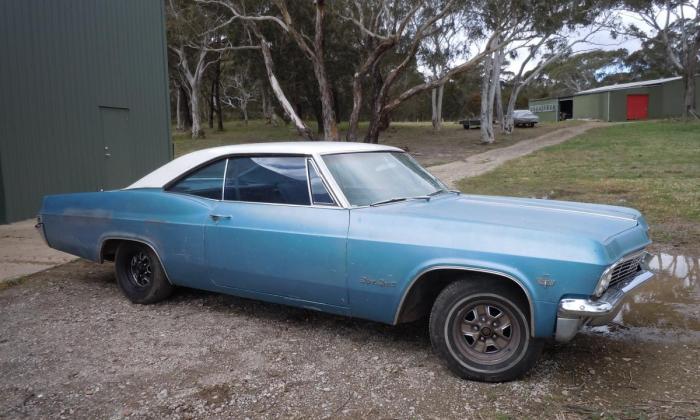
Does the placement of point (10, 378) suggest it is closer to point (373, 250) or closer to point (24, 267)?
point (373, 250)

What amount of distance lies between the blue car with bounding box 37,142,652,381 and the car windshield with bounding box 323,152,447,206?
0.01 meters

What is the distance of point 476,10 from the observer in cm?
2498

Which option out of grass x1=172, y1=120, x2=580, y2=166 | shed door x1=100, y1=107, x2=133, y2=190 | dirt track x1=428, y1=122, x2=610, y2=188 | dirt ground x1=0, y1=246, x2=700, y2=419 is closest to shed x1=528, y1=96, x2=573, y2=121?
grass x1=172, y1=120, x2=580, y2=166

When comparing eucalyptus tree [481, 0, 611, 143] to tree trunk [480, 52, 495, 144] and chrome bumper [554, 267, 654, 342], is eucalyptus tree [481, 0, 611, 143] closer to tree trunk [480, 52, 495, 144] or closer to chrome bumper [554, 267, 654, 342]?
tree trunk [480, 52, 495, 144]

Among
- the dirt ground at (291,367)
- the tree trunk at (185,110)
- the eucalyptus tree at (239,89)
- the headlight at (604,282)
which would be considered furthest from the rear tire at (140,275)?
the eucalyptus tree at (239,89)

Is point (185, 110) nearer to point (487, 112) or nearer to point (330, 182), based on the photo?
point (487, 112)

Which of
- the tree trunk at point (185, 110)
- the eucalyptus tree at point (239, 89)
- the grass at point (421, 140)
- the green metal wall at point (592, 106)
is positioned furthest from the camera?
the eucalyptus tree at point (239, 89)

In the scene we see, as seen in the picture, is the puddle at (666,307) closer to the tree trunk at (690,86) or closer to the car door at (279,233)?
the car door at (279,233)

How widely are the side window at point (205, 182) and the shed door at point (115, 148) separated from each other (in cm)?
761

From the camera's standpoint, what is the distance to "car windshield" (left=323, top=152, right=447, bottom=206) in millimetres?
4336

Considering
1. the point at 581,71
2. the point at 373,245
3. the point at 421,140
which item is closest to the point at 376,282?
the point at 373,245

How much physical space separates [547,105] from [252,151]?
57.7m

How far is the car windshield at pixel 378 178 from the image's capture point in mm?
4336

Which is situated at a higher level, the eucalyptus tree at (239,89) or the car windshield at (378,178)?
the eucalyptus tree at (239,89)
